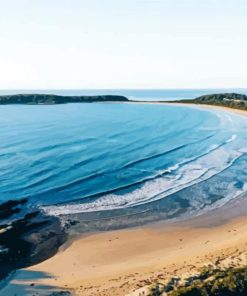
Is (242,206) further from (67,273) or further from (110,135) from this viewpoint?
(110,135)

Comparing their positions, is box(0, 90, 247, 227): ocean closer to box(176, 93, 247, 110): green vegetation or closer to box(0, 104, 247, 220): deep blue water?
box(0, 104, 247, 220): deep blue water

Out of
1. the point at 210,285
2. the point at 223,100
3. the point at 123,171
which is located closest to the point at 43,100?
the point at 223,100

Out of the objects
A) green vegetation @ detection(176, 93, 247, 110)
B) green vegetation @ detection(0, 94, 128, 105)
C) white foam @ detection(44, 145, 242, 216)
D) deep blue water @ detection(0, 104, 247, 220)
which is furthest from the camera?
green vegetation @ detection(0, 94, 128, 105)

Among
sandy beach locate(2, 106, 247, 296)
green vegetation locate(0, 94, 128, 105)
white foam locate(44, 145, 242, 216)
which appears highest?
green vegetation locate(0, 94, 128, 105)

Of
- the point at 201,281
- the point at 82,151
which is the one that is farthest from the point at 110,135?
the point at 201,281

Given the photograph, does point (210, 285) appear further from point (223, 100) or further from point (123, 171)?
point (223, 100)

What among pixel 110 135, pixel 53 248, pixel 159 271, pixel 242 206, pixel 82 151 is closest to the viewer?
pixel 159 271

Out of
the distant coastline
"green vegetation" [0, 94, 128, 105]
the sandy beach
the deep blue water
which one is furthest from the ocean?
"green vegetation" [0, 94, 128, 105]
